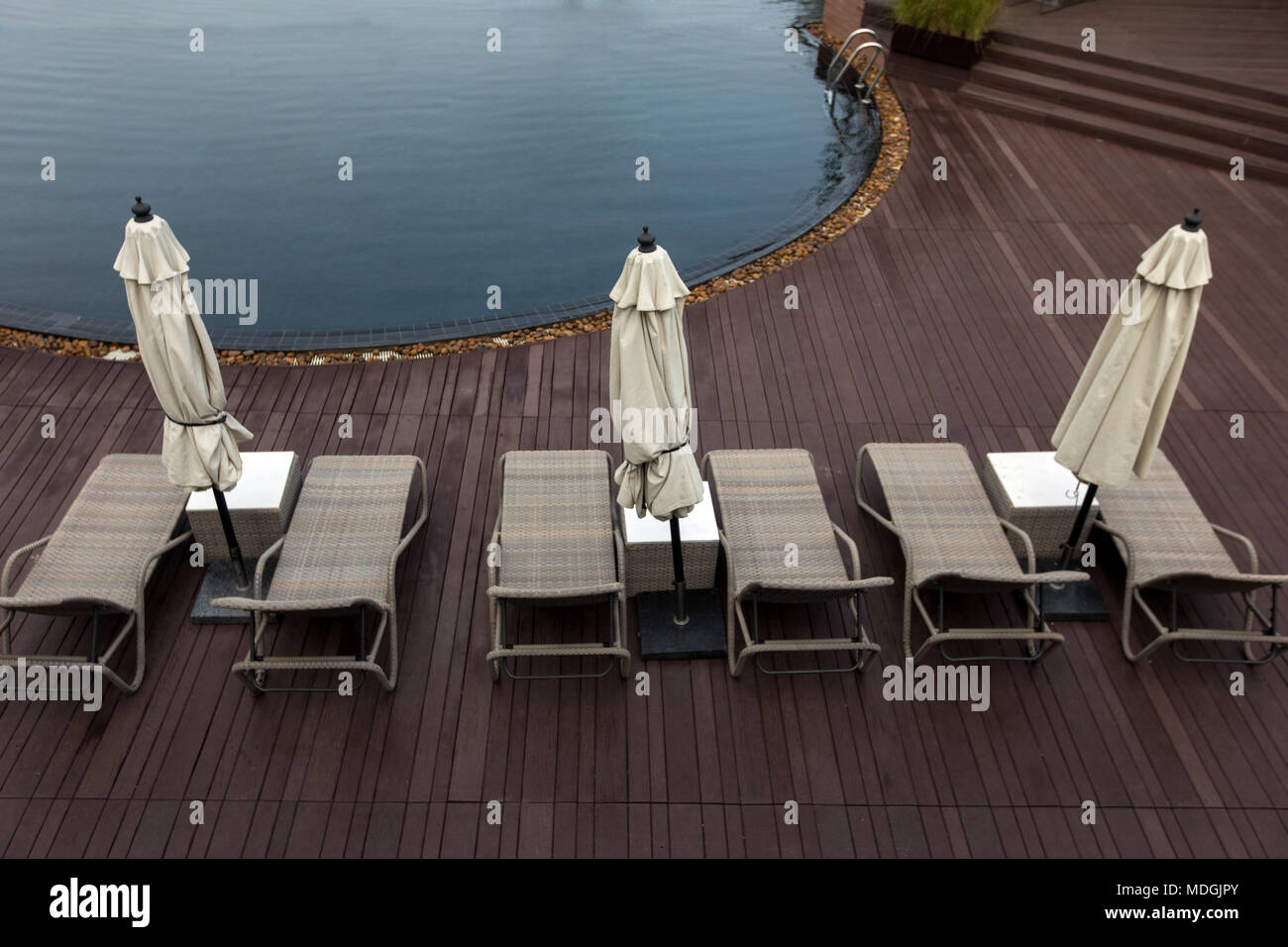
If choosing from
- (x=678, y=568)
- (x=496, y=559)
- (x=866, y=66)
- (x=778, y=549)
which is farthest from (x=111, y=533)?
(x=866, y=66)

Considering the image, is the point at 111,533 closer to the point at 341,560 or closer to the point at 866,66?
the point at 341,560

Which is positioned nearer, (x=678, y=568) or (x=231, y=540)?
(x=678, y=568)

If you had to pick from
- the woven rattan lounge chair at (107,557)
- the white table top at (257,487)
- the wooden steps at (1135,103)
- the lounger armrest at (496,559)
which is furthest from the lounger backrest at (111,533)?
the wooden steps at (1135,103)

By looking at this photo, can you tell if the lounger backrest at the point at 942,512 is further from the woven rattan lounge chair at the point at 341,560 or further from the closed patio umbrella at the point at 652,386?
the woven rattan lounge chair at the point at 341,560

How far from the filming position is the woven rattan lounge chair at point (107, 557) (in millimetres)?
4707

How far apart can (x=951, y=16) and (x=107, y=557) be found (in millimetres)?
11269

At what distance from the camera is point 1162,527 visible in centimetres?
541

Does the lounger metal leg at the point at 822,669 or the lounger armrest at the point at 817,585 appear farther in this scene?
the lounger metal leg at the point at 822,669

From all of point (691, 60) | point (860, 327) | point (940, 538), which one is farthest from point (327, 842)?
point (691, 60)

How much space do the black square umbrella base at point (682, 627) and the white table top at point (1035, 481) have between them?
1.85 metres

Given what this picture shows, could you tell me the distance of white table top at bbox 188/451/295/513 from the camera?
5.28m

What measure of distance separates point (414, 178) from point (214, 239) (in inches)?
90.0
